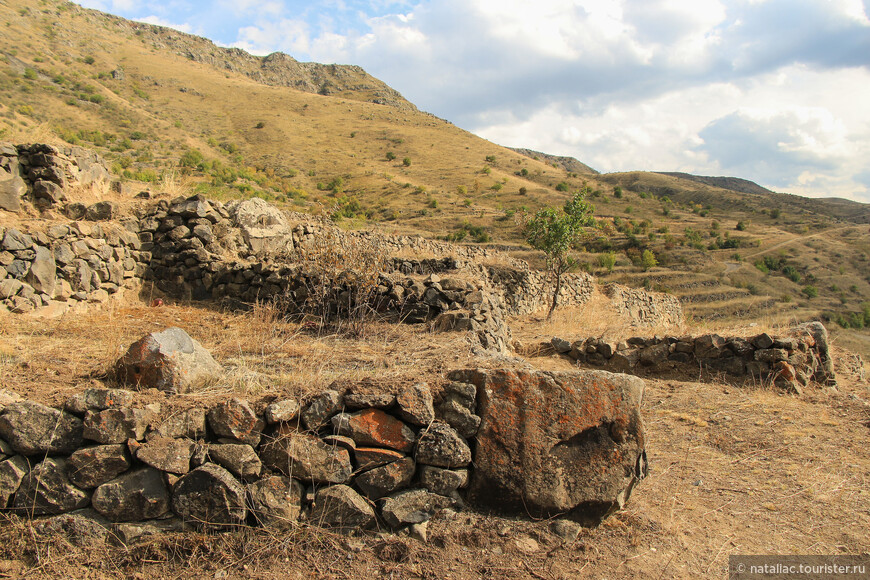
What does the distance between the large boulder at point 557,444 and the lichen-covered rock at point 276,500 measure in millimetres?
1108

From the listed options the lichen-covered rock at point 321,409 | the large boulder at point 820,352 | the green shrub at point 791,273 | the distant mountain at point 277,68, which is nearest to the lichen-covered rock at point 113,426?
the lichen-covered rock at point 321,409

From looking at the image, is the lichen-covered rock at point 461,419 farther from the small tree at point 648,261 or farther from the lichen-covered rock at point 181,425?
the small tree at point 648,261

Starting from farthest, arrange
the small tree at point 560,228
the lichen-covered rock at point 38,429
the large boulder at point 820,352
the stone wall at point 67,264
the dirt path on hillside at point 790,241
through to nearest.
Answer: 1. the dirt path on hillside at point 790,241
2. the small tree at point 560,228
3. the large boulder at point 820,352
4. the stone wall at point 67,264
5. the lichen-covered rock at point 38,429

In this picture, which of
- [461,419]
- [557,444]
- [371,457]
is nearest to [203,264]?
[371,457]

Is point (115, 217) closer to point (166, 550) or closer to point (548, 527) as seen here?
point (166, 550)

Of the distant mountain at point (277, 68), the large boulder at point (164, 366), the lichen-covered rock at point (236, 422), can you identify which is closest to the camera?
the lichen-covered rock at point (236, 422)

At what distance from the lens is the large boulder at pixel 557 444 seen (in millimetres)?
3066

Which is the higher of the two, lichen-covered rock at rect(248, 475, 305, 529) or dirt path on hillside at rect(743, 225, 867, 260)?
dirt path on hillside at rect(743, 225, 867, 260)

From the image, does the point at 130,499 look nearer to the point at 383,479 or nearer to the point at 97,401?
the point at 97,401

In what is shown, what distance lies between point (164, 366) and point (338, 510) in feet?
5.03

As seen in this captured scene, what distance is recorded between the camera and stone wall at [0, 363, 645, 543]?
8.90 ft

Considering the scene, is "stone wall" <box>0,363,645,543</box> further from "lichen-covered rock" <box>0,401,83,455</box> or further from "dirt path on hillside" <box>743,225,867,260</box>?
"dirt path on hillside" <box>743,225,867,260</box>

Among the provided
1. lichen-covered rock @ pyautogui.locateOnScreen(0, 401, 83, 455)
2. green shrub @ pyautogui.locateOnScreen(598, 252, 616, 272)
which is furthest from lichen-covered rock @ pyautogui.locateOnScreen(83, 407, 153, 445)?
green shrub @ pyautogui.locateOnScreen(598, 252, 616, 272)

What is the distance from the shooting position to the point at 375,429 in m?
3.01
